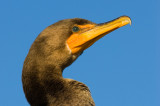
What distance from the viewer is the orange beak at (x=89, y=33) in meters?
6.21

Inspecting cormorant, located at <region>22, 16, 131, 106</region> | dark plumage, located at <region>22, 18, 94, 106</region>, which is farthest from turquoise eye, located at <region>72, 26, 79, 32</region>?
dark plumage, located at <region>22, 18, 94, 106</region>

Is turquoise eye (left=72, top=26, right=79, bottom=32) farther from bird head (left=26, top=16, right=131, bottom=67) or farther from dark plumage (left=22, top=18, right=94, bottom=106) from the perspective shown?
dark plumage (left=22, top=18, right=94, bottom=106)

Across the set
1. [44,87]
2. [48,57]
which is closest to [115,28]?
[48,57]

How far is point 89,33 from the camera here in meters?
6.43

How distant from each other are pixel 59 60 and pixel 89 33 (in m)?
0.91

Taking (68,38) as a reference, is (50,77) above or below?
below

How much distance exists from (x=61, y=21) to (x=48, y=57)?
0.80 meters

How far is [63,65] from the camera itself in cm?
604

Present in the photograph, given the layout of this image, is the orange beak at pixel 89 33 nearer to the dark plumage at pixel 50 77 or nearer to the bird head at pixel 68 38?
the bird head at pixel 68 38

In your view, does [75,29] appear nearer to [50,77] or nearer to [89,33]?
[89,33]

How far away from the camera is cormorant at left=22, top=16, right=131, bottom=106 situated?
18.0 feet

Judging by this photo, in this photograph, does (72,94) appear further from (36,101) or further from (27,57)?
(27,57)

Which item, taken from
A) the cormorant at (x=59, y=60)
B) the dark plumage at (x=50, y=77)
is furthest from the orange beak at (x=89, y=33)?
the dark plumage at (x=50, y=77)

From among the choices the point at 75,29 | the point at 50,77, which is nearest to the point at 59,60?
the point at 50,77
